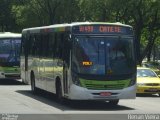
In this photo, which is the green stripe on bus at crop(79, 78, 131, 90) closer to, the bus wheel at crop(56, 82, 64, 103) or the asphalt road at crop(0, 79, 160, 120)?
the asphalt road at crop(0, 79, 160, 120)

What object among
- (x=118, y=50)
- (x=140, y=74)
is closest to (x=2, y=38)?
(x=140, y=74)

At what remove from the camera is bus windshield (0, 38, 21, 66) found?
31.9 m

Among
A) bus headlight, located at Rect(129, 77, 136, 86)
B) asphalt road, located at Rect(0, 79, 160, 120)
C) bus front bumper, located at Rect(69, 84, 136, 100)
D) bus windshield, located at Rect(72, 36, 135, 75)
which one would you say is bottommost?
asphalt road, located at Rect(0, 79, 160, 120)

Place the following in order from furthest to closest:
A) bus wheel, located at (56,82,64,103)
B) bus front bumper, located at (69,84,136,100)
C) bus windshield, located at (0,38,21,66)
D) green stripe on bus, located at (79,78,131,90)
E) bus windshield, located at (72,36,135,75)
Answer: bus windshield, located at (0,38,21,66)
bus wheel, located at (56,82,64,103)
bus windshield, located at (72,36,135,75)
green stripe on bus, located at (79,78,131,90)
bus front bumper, located at (69,84,136,100)

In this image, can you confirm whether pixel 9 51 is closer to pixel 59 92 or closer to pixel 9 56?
pixel 9 56

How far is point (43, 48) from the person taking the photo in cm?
2281

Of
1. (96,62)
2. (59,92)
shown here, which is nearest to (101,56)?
(96,62)

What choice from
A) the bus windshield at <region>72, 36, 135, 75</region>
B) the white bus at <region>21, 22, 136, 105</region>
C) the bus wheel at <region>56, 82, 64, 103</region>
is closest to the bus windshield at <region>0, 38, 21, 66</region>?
the bus wheel at <region>56, 82, 64, 103</region>

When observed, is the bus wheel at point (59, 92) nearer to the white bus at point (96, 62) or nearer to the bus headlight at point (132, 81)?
the white bus at point (96, 62)

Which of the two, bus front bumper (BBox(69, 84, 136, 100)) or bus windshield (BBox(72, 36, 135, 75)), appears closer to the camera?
bus front bumper (BBox(69, 84, 136, 100))

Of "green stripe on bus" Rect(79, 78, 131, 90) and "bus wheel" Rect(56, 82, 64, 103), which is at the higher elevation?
"green stripe on bus" Rect(79, 78, 131, 90)

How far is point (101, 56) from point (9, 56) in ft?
47.2

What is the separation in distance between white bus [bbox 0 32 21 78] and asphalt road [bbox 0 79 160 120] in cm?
878

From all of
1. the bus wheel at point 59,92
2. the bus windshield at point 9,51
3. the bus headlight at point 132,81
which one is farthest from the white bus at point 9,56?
the bus headlight at point 132,81
